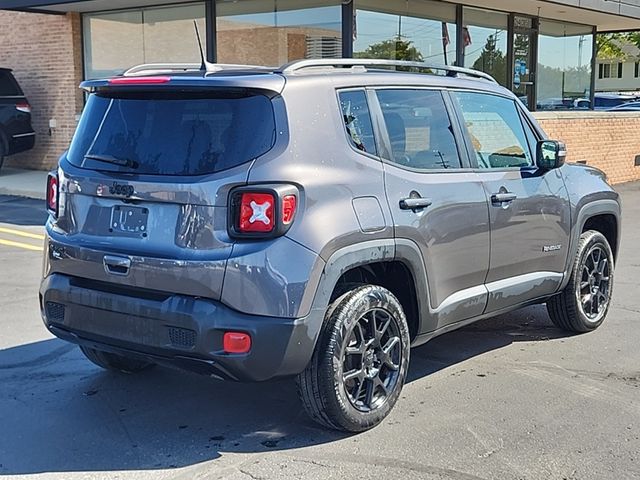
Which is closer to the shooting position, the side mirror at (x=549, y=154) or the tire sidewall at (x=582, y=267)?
the side mirror at (x=549, y=154)

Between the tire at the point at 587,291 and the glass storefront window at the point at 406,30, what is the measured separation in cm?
763

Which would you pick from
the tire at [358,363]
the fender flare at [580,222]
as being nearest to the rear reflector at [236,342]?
the tire at [358,363]

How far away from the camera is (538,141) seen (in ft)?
Answer: 18.6

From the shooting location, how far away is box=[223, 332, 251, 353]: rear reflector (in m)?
3.76

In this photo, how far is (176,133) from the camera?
4.07 meters

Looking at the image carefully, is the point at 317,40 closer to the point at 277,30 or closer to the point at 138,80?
the point at 277,30

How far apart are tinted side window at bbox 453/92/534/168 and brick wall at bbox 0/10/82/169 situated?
12.2 metres

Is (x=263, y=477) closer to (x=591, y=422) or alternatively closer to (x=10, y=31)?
(x=591, y=422)

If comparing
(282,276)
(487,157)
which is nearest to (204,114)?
(282,276)

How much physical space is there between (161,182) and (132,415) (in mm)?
1428

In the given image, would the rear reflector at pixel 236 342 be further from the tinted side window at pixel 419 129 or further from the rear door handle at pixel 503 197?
the rear door handle at pixel 503 197

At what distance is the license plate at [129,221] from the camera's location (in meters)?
4.00

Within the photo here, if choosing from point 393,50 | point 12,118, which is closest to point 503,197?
point 393,50

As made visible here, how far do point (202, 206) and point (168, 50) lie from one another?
39.5 ft
